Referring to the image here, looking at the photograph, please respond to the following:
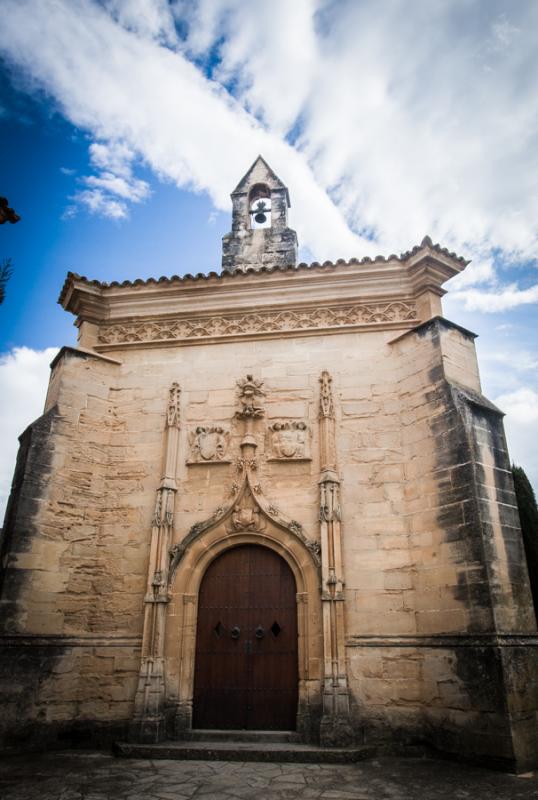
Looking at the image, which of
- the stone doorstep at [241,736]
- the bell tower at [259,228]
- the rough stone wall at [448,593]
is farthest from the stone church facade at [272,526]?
the bell tower at [259,228]

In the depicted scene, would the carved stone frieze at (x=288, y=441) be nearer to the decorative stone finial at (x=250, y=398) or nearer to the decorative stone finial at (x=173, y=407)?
the decorative stone finial at (x=250, y=398)

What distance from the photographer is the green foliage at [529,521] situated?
12.3 m

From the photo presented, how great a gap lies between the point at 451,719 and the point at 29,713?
5.24m

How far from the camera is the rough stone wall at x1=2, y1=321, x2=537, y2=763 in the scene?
21.3ft

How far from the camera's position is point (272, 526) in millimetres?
7824

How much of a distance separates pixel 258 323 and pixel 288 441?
2.24m

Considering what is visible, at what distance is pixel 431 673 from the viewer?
670 centimetres

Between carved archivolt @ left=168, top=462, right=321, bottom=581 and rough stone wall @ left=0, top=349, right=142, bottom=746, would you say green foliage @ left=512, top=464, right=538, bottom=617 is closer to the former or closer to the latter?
carved archivolt @ left=168, top=462, right=321, bottom=581

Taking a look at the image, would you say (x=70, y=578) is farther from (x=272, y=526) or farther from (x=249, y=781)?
(x=249, y=781)

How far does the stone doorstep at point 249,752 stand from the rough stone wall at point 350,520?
1.88 ft

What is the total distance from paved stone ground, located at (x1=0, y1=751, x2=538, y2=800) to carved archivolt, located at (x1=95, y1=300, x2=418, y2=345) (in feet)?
19.8

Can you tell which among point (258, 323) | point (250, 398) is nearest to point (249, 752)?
point (250, 398)

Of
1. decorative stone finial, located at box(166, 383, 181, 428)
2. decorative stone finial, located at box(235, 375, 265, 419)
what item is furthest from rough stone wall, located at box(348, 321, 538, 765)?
decorative stone finial, located at box(166, 383, 181, 428)

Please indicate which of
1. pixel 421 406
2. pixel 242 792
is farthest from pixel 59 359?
pixel 242 792
